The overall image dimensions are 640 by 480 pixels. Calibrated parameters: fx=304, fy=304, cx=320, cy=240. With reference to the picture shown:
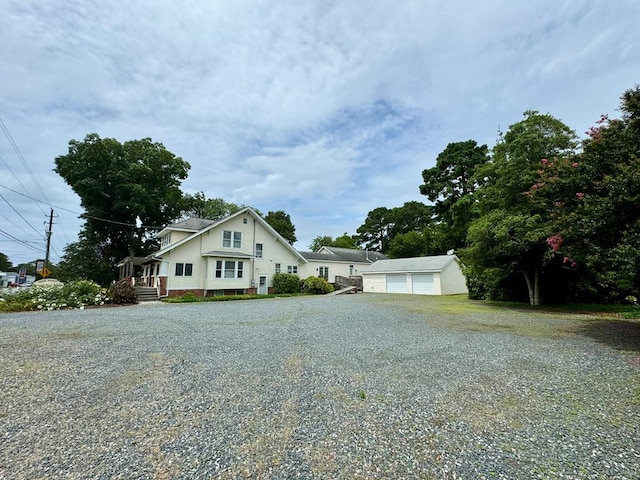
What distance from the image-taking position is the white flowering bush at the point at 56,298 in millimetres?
14170

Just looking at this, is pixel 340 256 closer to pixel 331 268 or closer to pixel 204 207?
pixel 331 268

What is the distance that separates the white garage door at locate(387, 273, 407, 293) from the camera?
1132 inches

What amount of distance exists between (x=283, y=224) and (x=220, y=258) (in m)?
27.3

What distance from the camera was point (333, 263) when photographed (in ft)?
113

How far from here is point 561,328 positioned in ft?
30.1

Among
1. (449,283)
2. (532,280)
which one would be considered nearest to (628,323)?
(532,280)

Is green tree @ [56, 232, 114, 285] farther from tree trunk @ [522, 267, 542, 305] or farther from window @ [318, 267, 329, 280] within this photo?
tree trunk @ [522, 267, 542, 305]

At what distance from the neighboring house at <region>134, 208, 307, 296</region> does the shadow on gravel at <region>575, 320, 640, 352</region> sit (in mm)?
20550

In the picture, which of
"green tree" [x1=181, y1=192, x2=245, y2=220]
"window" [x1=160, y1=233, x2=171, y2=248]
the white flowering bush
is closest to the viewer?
the white flowering bush

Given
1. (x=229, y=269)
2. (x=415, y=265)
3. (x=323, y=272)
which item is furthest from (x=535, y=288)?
(x=323, y=272)

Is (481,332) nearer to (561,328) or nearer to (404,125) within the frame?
(561,328)

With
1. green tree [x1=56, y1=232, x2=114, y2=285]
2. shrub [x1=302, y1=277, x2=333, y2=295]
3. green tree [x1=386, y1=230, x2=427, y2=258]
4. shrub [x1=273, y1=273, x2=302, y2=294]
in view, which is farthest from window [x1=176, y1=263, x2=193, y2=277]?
green tree [x1=386, y1=230, x2=427, y2=258]

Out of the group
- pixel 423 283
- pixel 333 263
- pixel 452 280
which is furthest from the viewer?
pixel 333 263

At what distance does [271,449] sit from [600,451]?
312cm
